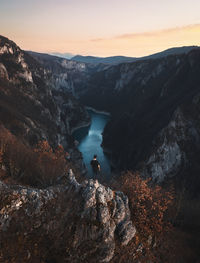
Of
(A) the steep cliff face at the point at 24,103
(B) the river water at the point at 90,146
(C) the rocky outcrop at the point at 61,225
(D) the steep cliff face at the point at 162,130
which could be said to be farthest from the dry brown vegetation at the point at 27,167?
(B) the river water at the point at 90,146

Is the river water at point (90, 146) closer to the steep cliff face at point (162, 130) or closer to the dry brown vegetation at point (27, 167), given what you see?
the steep cliff face at point (162, 130)

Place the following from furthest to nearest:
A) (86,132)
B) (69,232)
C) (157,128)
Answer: (86,132)
(157,128)
(69,232)

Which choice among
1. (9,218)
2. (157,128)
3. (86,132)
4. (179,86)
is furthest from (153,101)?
(9,218)

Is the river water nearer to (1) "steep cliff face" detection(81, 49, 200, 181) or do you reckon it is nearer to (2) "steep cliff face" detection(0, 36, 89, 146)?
(1) "steep cliff face" detection(81, 49, 200, 181)

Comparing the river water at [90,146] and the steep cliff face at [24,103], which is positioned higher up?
the steep cliff face at [24,103]

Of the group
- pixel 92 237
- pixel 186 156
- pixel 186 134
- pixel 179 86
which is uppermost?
pixel 179 86

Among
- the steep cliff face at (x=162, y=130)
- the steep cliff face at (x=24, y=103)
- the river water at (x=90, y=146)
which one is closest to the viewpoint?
the steep cliff face at (x=24, y=103)

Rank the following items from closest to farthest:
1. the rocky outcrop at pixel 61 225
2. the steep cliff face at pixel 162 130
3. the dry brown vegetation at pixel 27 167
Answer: the rocky outcrop at pixel 61 225
the dry brown vegetation at pixel 27 167
the steep cliff face at pixel 162 130

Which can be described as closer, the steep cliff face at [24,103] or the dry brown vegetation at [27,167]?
the dry brown vegetation at [27,167]

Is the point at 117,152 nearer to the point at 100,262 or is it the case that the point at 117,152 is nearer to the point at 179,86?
the point at 179,86
